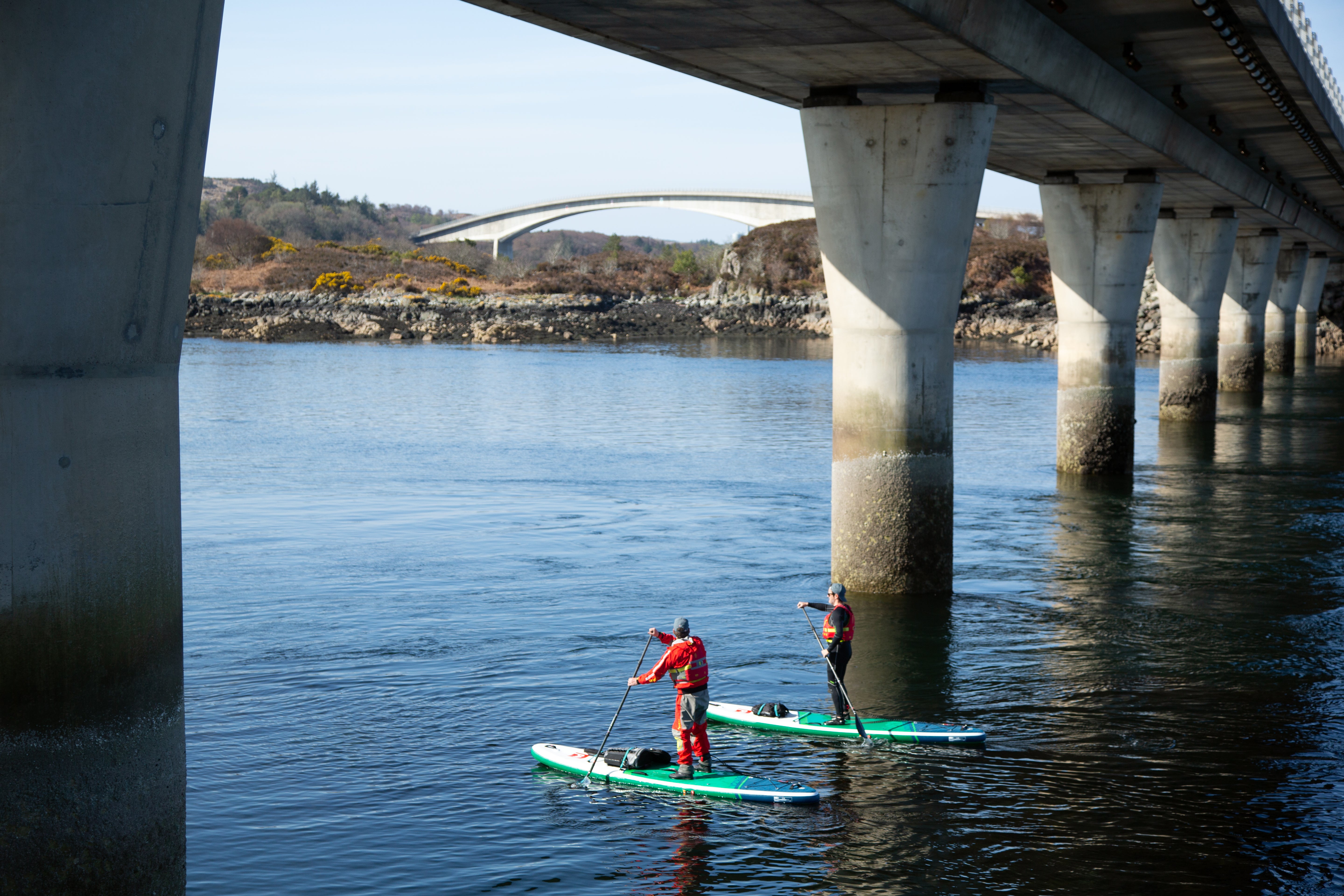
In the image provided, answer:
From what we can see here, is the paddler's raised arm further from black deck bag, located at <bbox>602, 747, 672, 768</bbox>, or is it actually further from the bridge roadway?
the bridge roadway

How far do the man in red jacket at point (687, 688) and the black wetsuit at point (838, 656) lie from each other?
79.3 inches

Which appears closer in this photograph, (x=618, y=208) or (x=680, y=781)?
(x=680, y=781)

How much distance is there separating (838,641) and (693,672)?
250 cm

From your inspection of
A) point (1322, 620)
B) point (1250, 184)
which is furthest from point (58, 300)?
point (1250, 184)

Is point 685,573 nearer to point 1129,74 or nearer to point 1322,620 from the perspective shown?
point 1322,620

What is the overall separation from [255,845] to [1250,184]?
115 ft

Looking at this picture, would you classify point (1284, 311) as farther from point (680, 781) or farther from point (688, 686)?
point (680, 781)

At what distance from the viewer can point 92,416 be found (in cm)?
795

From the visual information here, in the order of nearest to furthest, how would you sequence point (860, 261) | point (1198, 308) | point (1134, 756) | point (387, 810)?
point (387, 810) < point (1134, 756) < point (860, 261) < point (1198, 308)

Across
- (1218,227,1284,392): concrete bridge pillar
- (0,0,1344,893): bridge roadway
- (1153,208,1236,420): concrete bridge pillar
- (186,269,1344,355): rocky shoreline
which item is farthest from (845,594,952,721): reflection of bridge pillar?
(186,269,1344,355): rocky shoreline

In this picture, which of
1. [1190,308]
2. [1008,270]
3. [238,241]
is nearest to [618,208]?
[238,241]

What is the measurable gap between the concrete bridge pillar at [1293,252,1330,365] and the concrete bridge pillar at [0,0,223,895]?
8055cm

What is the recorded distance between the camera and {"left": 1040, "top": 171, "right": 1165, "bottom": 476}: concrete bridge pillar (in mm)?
31828

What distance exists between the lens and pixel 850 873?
11.3 meters
